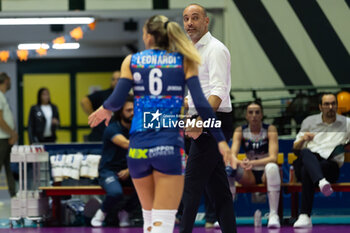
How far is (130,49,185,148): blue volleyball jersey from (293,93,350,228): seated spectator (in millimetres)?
3799

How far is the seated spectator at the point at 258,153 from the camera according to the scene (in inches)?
286

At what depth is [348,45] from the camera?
295 inches

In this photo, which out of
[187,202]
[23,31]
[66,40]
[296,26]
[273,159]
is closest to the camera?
[187,202]

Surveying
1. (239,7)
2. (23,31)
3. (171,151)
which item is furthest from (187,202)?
(23,31)

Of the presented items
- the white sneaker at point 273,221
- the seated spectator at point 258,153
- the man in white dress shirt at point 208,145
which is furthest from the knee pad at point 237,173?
the man in white dress shirt at point 208,145

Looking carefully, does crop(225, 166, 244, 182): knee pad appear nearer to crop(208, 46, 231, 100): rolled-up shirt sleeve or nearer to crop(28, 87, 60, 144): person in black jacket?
crop(208, 46, 231, 100): rolled-up shirt sleeve

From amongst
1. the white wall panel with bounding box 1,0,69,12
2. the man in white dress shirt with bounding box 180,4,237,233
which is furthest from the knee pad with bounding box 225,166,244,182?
the white wall panel with bounding box 1,0,69,12

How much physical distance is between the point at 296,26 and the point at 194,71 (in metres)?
4.72

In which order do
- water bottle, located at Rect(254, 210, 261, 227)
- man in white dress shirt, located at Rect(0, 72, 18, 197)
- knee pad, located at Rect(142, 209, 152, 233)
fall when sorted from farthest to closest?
man in white dress shirt, located at Rect(0, 72, 18, 197) → water bottle, located at Rect(254, 210, 261, 227) → knee pad, located at Rect(142, 209, 152, 233)

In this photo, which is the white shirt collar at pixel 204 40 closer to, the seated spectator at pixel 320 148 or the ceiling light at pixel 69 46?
the seated spectator at pixel 320 148

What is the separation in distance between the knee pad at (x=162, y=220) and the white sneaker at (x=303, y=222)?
370 cm

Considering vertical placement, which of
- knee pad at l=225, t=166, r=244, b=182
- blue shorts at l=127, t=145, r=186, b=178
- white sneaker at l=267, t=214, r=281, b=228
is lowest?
white sneaker at l=267, t=214, r=281, b=228

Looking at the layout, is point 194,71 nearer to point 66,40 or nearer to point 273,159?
point 273,159

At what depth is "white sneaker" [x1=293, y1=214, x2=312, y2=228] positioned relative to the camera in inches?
275
